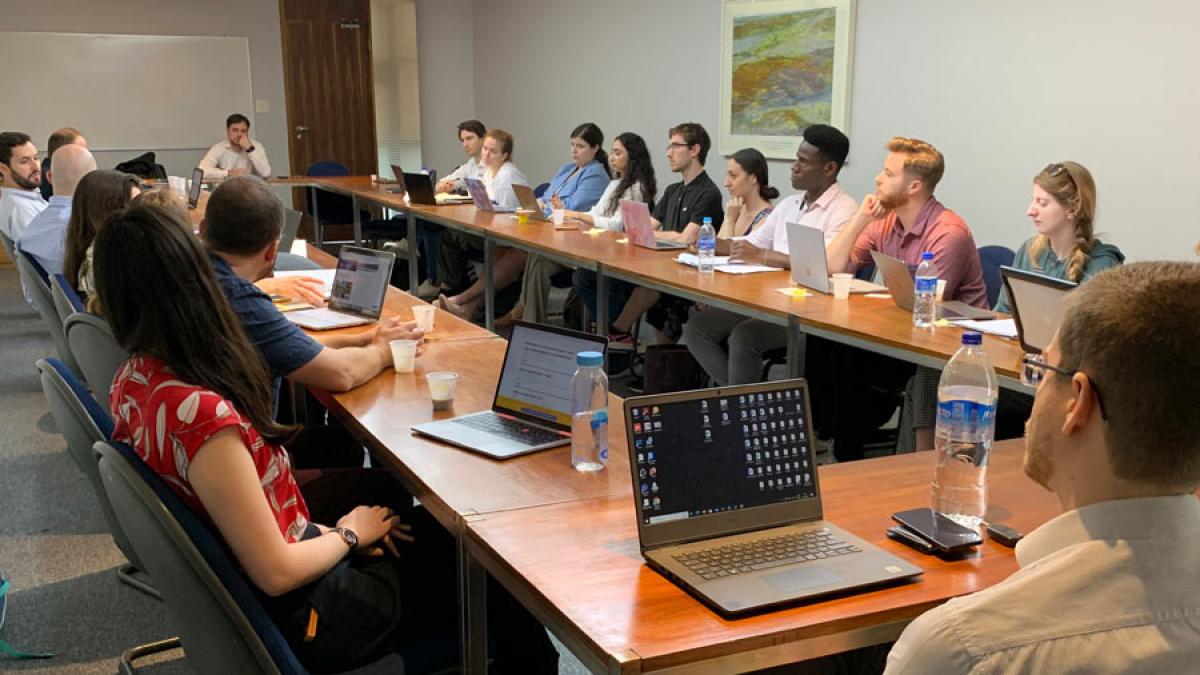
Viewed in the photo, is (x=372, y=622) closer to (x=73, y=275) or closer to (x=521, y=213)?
(x=73, y=275)

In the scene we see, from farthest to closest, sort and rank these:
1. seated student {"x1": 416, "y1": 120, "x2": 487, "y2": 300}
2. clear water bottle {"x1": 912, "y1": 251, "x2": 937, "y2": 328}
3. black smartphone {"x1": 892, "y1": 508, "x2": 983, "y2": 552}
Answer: seated student {"x1": 416, "y1": 120, "x2": 487, "y2": 300}, clear water bottle {"x1": 912, "y1": 251, "x2": 937, "y2": 328}, black smartphone {"x1": 892, "y1": 508, "x2": 983, "y2": 552}

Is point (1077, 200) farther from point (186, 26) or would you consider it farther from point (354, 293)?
point (186, 26)

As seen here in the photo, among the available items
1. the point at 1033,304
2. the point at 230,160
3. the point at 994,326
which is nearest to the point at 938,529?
the point at 1033,304

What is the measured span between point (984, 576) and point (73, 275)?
10.7 feet

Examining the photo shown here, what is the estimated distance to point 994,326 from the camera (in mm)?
3145

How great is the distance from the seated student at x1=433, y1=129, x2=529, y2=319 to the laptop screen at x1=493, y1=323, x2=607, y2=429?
4.10 m

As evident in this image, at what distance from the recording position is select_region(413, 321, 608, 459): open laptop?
2.10 metres

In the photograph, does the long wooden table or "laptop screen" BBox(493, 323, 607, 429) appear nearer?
the long wooden table

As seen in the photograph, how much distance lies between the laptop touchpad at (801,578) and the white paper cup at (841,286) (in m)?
2.26

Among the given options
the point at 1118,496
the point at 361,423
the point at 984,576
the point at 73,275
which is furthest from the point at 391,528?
the point at 73,275

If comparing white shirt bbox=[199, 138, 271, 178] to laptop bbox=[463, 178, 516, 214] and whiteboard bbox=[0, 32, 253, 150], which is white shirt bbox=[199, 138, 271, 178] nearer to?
whiteboard bbox=[0, 32, 253, 150]

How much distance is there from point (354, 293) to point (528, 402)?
4.59ft

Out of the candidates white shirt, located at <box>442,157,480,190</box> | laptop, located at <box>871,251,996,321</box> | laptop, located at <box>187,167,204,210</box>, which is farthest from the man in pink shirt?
laptop, located at <box>187,167,204,210</box>

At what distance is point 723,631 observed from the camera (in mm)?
1330
